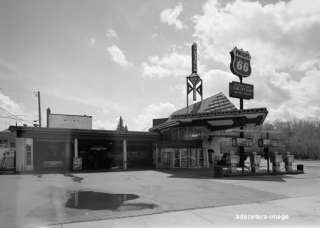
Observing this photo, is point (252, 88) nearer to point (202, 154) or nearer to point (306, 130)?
point (202, 154)

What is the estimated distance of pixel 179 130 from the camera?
32594 millimetres

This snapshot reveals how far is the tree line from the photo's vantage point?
2680 inches

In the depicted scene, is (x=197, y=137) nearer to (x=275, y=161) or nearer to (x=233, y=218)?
(x=275, y=161)

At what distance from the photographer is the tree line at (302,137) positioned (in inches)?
2680

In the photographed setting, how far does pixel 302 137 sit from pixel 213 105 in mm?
51178

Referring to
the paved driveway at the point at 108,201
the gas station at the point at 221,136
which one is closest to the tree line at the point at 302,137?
the gas station at the point at 221,136

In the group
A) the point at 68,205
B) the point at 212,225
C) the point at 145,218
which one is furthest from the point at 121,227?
the point at 68,205

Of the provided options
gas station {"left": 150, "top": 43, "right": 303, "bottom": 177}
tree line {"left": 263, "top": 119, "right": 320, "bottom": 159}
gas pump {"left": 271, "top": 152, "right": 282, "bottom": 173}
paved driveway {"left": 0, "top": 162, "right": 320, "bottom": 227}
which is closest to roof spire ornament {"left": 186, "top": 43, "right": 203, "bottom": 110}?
gas station {"left": 150, "top": 43, "right": 303, "bottom": 177}

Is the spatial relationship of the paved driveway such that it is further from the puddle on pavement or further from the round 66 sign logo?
the round 66 sign logo

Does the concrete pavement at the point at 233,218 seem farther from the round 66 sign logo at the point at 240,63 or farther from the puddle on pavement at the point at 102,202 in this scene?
the round 66 sign logo at the point at 240,63

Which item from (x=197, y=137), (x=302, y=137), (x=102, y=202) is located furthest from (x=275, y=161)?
(x=302, y=137)

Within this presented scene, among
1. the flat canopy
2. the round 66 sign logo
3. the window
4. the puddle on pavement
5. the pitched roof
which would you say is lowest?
the puddle on pavement

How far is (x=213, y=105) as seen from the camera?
107 feet

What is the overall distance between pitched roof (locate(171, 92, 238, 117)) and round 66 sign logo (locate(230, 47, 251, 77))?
4.74 meters
